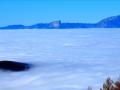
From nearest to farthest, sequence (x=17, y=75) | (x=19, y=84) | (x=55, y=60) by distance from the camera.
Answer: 1. (x=19, y=84)
2. (x=17, y=75)
3. (x=55, y=60)

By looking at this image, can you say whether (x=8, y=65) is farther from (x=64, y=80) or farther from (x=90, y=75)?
(x=90, y=75)

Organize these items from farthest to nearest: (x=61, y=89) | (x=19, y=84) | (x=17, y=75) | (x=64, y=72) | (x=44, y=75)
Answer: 1. (x=64, y=72)
2. (x=44, y=75)
3. (x=17, y=75)
4. (x=19, y=84)
5. (x=61, y=89)

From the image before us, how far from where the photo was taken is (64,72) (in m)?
47.8

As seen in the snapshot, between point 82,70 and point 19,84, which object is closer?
point 19,84

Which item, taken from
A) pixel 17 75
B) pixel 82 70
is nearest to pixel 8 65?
pixel 17 75

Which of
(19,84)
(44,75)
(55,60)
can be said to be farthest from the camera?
(55,60)

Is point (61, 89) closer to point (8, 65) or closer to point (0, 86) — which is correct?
point (0, 86)

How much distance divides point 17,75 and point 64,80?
5.46m

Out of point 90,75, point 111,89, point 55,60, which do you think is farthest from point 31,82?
point 111,89

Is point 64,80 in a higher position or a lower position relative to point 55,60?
lower

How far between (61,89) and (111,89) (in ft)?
78.6

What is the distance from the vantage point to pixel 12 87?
120ft

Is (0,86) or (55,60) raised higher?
(55,60)

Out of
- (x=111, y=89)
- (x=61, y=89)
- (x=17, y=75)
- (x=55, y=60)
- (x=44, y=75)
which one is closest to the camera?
(x=111, y=89)
